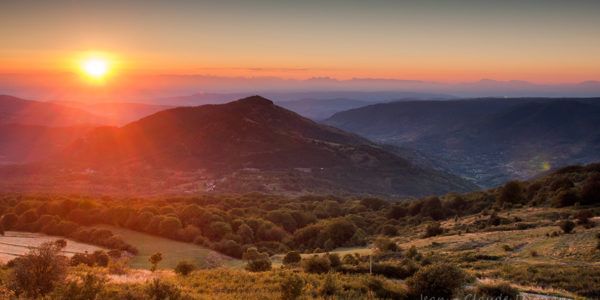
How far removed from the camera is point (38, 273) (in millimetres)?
18031

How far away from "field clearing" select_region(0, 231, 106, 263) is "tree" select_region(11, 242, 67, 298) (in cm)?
2081

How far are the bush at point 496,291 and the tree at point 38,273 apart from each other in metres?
16.9

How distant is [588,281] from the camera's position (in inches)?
926

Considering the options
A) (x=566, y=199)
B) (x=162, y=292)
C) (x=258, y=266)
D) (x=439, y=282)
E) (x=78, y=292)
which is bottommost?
(x=566, y=199)

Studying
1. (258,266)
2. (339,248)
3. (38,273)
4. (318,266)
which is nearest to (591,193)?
(339,248)

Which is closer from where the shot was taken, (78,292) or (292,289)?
(78,292)

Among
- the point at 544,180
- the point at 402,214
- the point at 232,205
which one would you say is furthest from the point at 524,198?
the point at 232,205

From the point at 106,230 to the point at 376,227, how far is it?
130ft

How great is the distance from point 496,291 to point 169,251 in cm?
4225

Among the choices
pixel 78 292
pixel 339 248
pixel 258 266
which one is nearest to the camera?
pixel 78 292

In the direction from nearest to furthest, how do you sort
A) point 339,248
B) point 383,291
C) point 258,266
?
point 383,291, point 258,266, point 339,248

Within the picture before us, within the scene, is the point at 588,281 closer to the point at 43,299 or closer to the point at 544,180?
the point at 43,299

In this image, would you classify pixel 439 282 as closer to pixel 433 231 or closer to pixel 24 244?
pixel 433 231

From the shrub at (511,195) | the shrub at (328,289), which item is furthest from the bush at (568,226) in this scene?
the shrub at (511,195)
